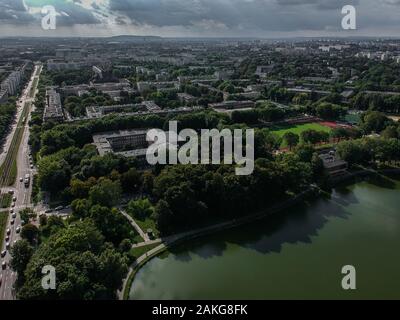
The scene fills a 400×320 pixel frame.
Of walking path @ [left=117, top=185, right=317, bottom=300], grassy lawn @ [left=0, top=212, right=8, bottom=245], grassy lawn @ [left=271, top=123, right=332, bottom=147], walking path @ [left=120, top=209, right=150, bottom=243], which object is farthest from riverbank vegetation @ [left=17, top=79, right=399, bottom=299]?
grassy lawn @ [left=271, top=123, right=332, bottom=147]

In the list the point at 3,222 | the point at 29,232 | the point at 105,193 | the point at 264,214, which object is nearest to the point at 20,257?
the point at 29,232

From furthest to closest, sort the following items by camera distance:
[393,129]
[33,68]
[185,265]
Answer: [33,68] < [393,129] < [185,265]

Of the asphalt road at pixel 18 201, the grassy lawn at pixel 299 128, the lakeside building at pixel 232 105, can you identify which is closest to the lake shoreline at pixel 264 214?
the asphalt road at pixel 18 201

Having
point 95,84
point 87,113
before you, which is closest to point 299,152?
point 87,113

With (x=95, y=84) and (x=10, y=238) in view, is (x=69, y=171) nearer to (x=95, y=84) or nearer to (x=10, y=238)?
(x=10, y=238)

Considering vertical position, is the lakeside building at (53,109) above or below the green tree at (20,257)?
above

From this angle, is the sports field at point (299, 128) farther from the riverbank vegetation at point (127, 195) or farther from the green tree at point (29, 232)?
the green tree at point (29, 232)
